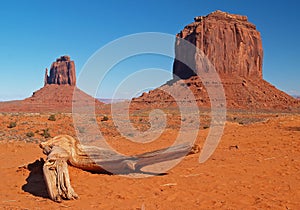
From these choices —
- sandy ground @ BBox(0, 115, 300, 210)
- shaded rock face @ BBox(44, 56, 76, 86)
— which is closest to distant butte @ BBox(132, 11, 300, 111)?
shaded rock face @ BBox(44, 56, 76, 86)

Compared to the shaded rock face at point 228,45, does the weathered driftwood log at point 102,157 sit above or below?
below

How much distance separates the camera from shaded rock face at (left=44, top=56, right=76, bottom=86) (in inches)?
5468

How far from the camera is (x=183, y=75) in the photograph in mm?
96312

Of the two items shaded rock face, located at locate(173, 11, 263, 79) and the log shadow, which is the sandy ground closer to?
the log shadow

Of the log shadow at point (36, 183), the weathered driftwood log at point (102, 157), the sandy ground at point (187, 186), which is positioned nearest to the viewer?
the sandy ground at point (187, 186)

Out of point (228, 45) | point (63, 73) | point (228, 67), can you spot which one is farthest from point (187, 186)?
point (63, 73)

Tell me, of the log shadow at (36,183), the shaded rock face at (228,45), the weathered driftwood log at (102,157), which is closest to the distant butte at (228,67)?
the shaded rock face at (228,45)

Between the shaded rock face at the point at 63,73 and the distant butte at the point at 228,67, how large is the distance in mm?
→ 57400

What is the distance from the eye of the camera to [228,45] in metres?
92.4

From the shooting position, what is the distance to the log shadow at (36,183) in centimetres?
639

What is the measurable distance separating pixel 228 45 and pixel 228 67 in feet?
29.0

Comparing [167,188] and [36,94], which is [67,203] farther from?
[36,94]

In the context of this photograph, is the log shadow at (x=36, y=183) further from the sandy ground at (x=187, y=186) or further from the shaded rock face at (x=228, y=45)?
the shaded rock face at (x=228, y=45)

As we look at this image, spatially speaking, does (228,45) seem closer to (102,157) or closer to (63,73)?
(63,73)
